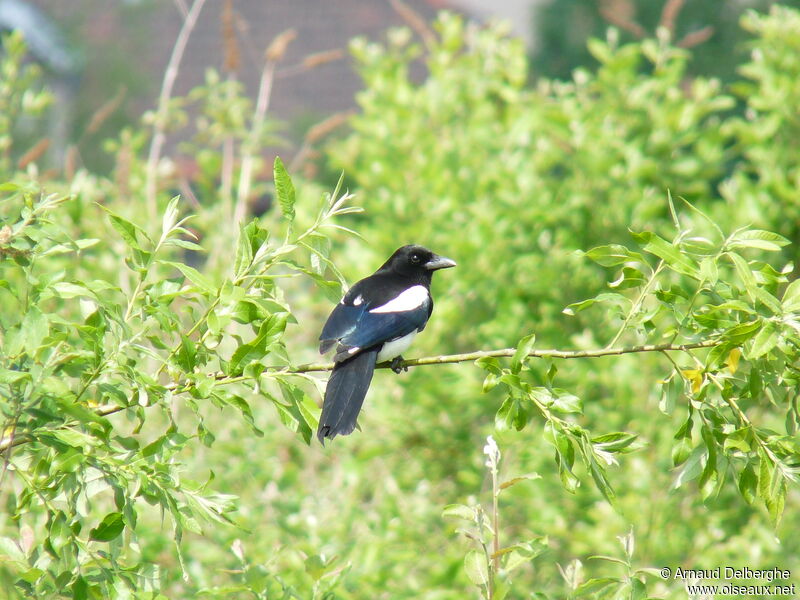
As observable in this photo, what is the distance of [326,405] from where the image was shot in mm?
2893

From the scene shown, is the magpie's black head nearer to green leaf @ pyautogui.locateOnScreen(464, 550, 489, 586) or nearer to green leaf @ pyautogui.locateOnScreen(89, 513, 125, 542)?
green leaf @ pyautogui.locateOnScreen(464, 550, 489, 586)

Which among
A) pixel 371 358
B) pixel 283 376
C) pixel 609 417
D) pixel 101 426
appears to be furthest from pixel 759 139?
pixel 101 426

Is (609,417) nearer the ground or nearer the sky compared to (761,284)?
nearer the ground

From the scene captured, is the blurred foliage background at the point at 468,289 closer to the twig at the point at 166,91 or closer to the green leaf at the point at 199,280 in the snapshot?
the twig at the point at 166,91

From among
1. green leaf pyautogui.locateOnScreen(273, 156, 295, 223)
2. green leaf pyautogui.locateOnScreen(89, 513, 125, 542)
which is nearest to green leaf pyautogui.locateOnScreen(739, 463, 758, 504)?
green leaf pyautogui.locateOnScreen(273, 156, 295, 223)

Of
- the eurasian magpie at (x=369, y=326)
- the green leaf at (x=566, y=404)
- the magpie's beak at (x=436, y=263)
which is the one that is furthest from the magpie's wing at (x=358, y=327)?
the green leaf at (x=566, y=404)

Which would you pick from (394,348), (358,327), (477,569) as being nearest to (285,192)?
(477,569)

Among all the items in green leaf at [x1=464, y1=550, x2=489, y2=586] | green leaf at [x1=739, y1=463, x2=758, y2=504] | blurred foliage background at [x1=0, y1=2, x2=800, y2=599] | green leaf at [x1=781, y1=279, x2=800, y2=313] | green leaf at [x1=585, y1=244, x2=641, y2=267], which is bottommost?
blurred foliage background at [x1=0, y1=2, x2=800, y2=599]

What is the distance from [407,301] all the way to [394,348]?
0.25 m

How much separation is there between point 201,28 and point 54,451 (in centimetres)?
3183

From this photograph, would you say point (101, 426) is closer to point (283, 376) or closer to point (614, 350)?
point (283, 376)

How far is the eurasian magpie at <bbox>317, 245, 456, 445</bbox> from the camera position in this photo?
2.95 meters

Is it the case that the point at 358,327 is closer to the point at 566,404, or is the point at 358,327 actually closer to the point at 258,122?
the point at 566,404

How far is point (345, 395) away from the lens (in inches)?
119
